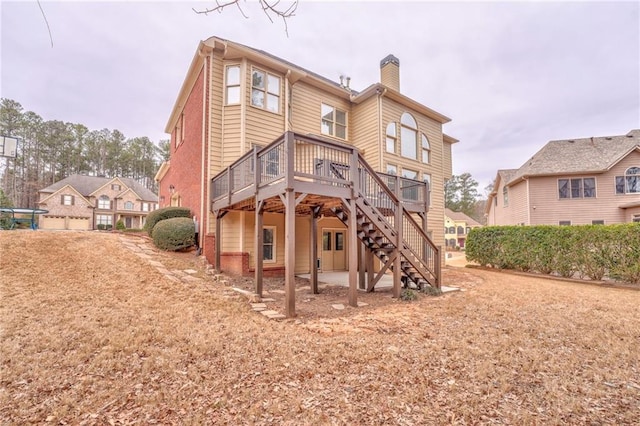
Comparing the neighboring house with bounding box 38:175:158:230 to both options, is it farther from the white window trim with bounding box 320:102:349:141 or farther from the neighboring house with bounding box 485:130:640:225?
the neighboring house with bounding box 485:130:640:225

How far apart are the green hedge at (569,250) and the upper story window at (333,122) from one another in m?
9.43

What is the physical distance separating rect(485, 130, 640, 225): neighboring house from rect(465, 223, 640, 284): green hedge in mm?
6416

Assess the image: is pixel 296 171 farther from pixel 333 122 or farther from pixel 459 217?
pixel 459 217

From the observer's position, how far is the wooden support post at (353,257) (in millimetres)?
6367

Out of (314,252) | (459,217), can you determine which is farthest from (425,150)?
(459,217)

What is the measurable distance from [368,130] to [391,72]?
3.88 m

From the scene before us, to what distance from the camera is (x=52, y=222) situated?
95.5ft

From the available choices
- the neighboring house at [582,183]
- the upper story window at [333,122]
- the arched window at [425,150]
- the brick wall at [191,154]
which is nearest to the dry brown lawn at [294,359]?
the brick wall at [191,154]

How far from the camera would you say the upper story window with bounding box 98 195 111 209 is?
3309 cm

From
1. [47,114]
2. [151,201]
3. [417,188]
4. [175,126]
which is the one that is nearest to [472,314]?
[417,188]

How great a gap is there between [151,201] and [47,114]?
57.6 feet

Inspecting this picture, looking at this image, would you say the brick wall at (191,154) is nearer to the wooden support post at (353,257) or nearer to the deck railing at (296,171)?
the deck railing at (296,171)

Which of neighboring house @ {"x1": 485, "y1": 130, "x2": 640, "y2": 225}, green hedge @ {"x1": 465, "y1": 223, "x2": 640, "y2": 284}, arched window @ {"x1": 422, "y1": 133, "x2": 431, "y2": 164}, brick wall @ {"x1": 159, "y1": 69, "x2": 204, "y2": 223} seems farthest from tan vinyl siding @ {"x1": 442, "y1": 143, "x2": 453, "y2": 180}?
brick wall @ {"x1": 159, "y1": 69, "x2": 204, "y2": 223}

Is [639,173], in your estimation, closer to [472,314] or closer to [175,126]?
[472,314]
